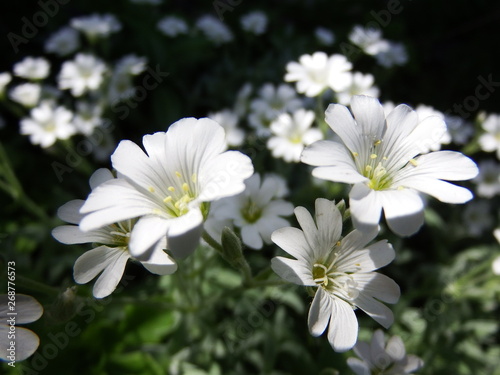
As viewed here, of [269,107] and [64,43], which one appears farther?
[64,43]

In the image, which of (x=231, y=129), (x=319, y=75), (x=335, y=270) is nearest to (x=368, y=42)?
(x=319, y=75)

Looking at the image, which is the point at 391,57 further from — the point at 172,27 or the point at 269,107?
the point at 172,27

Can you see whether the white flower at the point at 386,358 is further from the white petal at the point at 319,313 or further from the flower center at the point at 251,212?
the flower center at the point at 251,212

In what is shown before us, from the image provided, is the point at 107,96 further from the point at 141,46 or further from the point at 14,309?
the point at 14,309

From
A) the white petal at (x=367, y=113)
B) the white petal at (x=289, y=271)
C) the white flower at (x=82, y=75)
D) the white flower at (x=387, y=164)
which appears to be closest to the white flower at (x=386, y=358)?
the white petal at (x=289, y=271)

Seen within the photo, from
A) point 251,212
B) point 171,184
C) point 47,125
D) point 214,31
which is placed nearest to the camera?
point 171,184

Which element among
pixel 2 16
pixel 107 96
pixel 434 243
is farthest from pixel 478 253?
pixel 2 16
